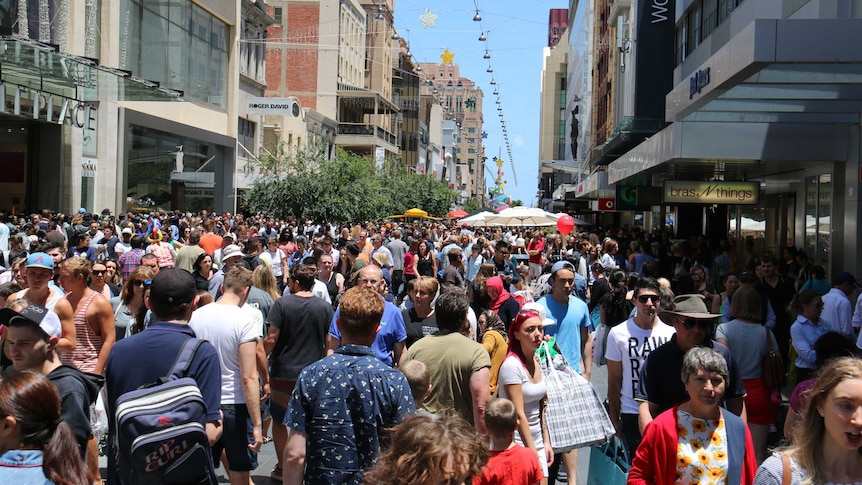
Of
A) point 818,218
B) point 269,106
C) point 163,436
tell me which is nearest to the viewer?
point 163,436

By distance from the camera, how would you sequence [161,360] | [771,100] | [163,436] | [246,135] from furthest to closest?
[246,135]
[771,100]
[161,360]
[163,436]

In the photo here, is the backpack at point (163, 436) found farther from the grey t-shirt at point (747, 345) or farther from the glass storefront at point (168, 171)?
the glass storefront at point (168, 171)

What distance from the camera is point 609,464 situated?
620 centimetres

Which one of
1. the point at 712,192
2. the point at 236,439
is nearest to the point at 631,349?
the point at 236,439

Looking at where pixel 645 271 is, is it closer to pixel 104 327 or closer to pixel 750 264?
pixel 750 264

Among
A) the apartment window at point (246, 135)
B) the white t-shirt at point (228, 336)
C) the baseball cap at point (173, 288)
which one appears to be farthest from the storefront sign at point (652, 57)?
the baseball cap at point (173, 288)

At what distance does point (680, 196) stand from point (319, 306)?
568 inches

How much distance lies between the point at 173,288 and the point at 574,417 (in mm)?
2752

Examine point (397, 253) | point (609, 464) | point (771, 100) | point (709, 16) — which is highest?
point (709, 16)

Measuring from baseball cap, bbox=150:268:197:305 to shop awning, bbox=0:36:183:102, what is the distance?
58.7ft

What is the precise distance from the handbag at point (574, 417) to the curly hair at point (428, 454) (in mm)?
3153

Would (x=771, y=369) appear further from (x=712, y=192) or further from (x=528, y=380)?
(x=712, y=192)

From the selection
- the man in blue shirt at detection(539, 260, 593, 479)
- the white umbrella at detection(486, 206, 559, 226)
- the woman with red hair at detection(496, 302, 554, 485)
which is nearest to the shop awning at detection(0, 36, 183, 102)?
the white umbrella at detection(486, 206, 559, 226)

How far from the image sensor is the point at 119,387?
4680 millimetres
